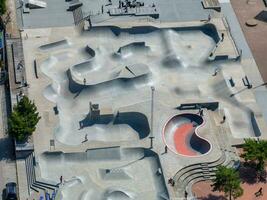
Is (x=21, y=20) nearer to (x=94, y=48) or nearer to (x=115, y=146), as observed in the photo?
(x=94, y=48)

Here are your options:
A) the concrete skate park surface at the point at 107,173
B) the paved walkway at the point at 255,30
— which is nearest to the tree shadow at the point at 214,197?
the concrete skate park surface at the point at 107,173

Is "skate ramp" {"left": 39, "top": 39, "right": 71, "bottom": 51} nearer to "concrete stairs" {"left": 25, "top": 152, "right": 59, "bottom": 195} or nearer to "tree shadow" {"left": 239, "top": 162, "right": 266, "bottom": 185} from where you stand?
"concrete stairs" {"left": 25, "top": 152, "right": 59, "bottom": 195}

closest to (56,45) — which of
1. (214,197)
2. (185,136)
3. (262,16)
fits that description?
(185,136)

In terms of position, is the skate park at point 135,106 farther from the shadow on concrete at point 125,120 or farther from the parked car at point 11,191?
the parked car at point 11,191

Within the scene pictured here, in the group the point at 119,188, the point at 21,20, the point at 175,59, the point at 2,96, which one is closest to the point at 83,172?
the point at 119,188

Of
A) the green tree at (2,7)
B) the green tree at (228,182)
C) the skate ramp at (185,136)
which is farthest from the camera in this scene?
the green tree at (2,7)

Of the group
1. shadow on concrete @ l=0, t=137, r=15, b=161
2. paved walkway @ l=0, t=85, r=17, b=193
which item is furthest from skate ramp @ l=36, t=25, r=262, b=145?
Result: paved walkway @ l=0, t=85, r=17, b=193
